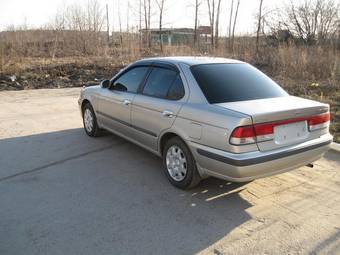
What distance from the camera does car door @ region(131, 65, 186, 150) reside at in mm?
4219

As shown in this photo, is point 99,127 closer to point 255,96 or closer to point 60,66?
point 255,96

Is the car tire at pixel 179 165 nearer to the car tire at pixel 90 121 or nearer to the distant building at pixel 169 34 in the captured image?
the car tire at pixel 90 121

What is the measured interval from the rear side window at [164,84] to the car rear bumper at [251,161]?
2.48 feet

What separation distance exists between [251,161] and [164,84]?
168cm

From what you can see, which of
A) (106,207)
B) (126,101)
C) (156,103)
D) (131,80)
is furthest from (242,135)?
(131,80)

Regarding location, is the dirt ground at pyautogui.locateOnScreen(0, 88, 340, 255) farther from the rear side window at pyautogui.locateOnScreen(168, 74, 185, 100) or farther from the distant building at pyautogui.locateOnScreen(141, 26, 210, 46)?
the distant building at pyautogui.locateOnScreen(141, 26, 210, 46)

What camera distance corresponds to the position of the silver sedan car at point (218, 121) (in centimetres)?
346

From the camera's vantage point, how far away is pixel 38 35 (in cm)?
2005

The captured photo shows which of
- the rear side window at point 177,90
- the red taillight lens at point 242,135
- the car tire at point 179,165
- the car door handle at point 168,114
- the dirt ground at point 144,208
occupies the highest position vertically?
the rear side window at point 177,90

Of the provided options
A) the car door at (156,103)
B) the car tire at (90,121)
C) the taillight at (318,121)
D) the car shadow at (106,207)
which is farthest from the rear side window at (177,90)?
the car tire at (90,121)

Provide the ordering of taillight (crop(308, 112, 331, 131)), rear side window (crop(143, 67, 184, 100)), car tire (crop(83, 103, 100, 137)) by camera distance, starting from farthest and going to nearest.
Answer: car tire (crop(83, 103, 100, 137))
rear side window (crop(143, 67, 184, 100))
taillight (crop(308, 112, 331, 131))

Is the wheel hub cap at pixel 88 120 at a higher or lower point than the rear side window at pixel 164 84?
lower

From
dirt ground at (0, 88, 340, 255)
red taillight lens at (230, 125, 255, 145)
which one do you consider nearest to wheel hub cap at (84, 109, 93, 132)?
dirt ground at (0, 88, 340, 255)

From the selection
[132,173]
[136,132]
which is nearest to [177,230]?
[132,173]
